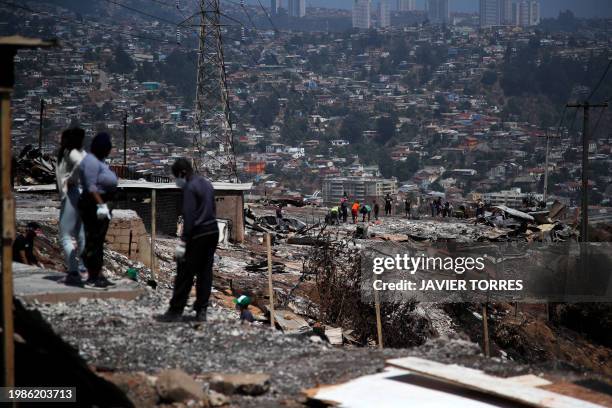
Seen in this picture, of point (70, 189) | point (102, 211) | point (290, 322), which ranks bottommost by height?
point (290, 322)

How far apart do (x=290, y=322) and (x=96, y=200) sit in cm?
598

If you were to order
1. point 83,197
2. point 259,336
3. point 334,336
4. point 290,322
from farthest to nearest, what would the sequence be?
1. point 290,322
2. point 334,336
3. point 83,197
4. point 259,336

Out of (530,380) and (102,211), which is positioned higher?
(102,211)

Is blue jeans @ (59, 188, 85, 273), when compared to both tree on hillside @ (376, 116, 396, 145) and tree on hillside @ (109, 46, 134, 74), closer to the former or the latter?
tree on hillside @ (109, 46, 134, 74)

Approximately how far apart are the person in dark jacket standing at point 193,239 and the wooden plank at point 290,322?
4.62 meters

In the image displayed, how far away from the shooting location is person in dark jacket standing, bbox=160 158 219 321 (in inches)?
347

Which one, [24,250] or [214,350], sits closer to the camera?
[214,350]

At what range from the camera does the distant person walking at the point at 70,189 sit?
29.8 ft

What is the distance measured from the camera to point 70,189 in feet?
30.0

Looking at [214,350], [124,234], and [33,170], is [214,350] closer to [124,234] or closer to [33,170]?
[124,234]

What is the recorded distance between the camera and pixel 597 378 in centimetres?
815

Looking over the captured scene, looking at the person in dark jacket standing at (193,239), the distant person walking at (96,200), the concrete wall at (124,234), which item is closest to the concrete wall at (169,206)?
the concrete wall at (124,234)

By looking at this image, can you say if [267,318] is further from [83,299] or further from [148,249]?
[83,299]

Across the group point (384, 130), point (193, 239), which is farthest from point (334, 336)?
point (384, 130)
